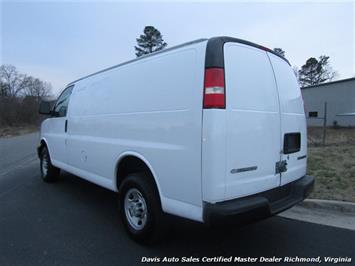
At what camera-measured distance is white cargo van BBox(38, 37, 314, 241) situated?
241 cm

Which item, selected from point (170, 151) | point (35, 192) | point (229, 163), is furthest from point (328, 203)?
point (35, 192)

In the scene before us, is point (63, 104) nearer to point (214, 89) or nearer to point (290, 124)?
point (214, 89)

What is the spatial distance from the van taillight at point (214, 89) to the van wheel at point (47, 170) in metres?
4.98

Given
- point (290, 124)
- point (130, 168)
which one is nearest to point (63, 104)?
point (130, 168)

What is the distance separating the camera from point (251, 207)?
2.49m

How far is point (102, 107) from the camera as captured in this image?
3.98 metres

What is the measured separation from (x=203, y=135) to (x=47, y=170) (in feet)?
16.9

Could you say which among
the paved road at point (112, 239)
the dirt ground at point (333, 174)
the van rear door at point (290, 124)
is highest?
the van rear door at point (290, 124)

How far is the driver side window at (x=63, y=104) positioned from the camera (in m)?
5.29

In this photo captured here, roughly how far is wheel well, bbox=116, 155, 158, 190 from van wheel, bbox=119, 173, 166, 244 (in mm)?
80

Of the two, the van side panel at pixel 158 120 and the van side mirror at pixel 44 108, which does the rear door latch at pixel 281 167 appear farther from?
the van side mirror at pixel 44 108

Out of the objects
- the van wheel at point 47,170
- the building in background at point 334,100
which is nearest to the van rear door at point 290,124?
the van wheel at point 47,170

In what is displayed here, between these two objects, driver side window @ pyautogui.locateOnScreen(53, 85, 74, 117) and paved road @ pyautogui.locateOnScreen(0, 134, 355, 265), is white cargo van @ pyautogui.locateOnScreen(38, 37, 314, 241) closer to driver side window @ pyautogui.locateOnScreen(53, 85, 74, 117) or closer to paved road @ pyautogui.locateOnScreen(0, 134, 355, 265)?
paved road @ pyautogui.locateOnScreen(0, 134, 355, 265)

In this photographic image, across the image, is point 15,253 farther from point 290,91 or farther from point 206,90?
point 290,91
